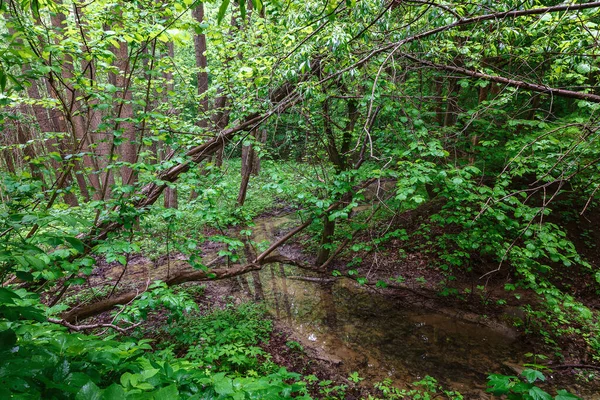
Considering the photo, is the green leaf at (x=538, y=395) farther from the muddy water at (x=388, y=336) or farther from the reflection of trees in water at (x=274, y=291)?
the reflection of trees in water at (x=274, y=291)

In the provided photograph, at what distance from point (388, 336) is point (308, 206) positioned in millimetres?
2844

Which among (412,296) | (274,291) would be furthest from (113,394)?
Answer: (412,296)

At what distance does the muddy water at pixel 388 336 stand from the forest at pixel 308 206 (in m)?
0.04

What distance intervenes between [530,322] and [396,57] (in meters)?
5.40

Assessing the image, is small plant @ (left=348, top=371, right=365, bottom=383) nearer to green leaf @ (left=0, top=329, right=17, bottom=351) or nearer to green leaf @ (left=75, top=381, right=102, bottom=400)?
green leaf @ (left=75, top=381, right=102, bottom=400)

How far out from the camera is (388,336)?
216 inches

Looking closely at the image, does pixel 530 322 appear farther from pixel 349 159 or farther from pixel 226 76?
pixel 226 76

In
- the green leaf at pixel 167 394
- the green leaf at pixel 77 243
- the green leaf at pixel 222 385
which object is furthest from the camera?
the green leaf at pixel 77 243

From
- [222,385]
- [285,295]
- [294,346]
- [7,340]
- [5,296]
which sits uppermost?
[5,296]

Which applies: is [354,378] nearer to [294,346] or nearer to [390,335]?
[294,346]

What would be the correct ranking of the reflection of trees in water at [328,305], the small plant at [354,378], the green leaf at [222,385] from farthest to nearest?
the reflection of trees in water at [328,305]
the small plant at [354,378]
the green leaf at [222,385]

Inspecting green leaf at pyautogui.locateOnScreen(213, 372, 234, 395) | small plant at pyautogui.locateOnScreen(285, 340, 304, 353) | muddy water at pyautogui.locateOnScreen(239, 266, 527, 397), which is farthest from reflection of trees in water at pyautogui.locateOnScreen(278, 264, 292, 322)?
green leaf at pyautogui.locateOnScreen(213, 372, 234, 395)

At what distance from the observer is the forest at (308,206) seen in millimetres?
2078

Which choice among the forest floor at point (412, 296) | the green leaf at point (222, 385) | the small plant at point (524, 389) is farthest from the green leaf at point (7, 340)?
the forest floor at point (412, 296)
